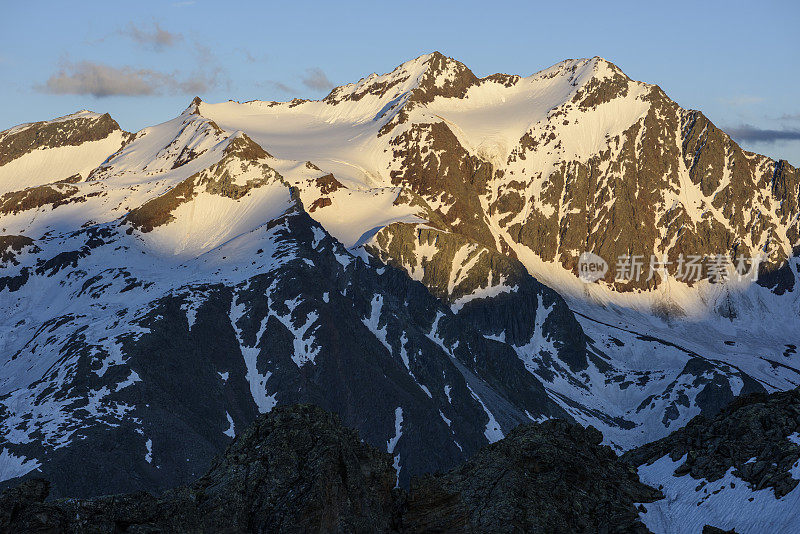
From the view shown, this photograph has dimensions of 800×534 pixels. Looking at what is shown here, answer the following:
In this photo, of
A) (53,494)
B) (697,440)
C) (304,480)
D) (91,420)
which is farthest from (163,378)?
(304,480)

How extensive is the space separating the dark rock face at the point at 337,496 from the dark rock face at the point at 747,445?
20.6ft

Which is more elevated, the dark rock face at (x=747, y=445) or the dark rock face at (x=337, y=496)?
A: the dark rock face at (x=337, y=496)

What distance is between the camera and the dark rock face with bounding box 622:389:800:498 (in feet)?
190

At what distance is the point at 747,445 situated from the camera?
61.5 meters

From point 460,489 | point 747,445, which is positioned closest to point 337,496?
point 460,489

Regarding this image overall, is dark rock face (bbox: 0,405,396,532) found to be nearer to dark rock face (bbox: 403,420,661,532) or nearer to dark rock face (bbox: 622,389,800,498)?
dark rock face (bbox: 403,420,661,532)

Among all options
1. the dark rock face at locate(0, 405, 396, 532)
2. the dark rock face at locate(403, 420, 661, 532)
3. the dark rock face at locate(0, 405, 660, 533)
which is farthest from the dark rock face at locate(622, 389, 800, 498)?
the dark rock face at locate(0, 405, 396, 532)

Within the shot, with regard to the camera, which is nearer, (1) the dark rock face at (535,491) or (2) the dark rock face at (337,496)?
(2) the dark rock face at (337,496)

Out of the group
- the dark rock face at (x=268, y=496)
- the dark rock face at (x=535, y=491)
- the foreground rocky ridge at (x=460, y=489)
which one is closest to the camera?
the dark rock face at (x=268, y=496)

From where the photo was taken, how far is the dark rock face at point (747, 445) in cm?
5784

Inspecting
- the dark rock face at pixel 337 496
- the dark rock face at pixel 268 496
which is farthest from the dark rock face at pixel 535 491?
the dark rock face at pixel 268 496

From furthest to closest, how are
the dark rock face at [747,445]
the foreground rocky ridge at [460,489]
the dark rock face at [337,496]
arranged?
the dark rock face at [747,445], the foreground rocky ridge at [460,489], the dark rock face at [337,496]

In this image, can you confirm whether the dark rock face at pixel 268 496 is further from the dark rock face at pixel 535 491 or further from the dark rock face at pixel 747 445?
the dark rock face at pixel 747 445

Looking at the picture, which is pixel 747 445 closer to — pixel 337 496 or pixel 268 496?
pixel 337 496
